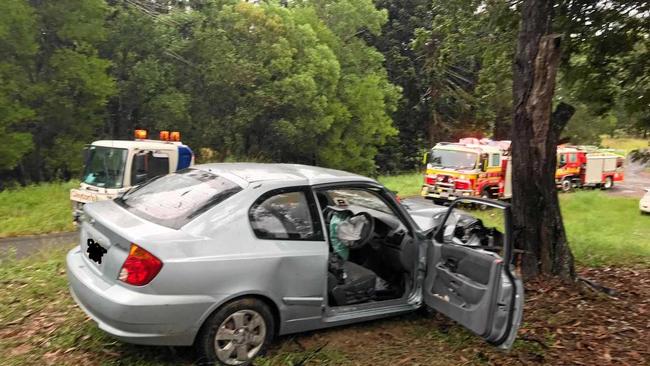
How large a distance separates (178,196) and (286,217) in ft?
2.93

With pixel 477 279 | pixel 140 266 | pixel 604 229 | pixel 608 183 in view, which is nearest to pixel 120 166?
pixel 140 266

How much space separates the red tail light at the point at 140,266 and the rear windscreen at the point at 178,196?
0.33m

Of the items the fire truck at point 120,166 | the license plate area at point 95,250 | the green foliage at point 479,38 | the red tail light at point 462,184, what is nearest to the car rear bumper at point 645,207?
the red tail light at point 462,184

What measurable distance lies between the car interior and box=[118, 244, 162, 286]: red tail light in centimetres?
157

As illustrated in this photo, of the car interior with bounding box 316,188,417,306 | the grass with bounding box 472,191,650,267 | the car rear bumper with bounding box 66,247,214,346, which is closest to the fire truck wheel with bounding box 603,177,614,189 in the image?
the grass with bounding box 472,191,650,267

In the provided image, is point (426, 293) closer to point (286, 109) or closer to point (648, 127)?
point (648, 127)

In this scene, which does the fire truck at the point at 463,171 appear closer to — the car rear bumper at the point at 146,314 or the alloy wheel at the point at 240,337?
the alloy wheel at the point at 240,337

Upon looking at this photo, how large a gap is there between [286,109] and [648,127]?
21510 millimetres

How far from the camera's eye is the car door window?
425 centimetres

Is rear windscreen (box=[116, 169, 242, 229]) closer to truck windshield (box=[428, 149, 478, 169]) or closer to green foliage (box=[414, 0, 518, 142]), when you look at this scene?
green foliage (box=[414, 0, 518, 142])

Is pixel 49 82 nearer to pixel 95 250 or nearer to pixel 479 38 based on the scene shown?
pixel 479 38

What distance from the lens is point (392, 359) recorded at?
14.3 ft

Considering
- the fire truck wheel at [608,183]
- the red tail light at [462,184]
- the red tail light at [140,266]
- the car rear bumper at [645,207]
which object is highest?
the red tail light at [140,266]

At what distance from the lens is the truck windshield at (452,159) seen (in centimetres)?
1875
